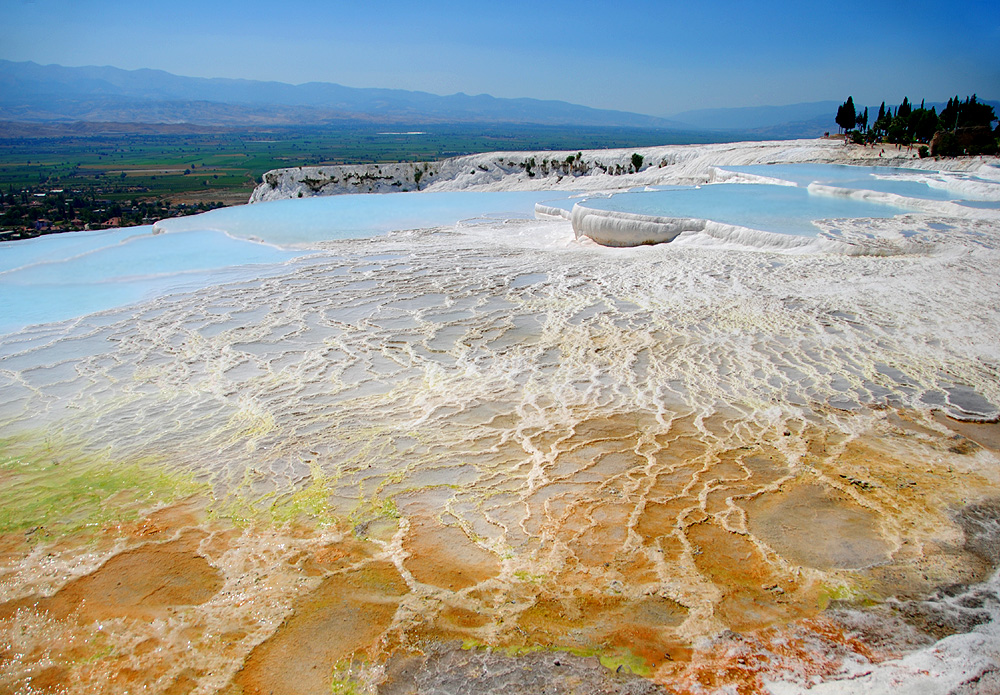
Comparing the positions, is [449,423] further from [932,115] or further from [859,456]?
[932,115]

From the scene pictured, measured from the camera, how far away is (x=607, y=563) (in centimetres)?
250

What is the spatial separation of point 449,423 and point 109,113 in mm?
168143

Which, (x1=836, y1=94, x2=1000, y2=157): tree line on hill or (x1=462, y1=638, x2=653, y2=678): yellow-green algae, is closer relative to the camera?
(x1=462, y1=638, x2=653, y2=678): yellow-green algae

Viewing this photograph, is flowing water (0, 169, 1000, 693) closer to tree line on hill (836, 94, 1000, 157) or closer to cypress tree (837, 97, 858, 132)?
tree line on hill (836, 94, 1000, 157)

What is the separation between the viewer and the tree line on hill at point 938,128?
16.8 metres

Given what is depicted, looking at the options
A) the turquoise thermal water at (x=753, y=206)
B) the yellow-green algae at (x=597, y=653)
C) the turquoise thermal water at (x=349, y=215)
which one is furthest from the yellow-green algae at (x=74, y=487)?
the turquoise thermal water at (x=753, y=206)

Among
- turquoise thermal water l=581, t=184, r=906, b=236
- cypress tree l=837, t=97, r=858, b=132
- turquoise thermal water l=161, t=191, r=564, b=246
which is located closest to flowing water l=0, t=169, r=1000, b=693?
turquoise thermal water l=581, t=184, r=906, b=236

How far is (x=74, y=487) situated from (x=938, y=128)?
86.2ft

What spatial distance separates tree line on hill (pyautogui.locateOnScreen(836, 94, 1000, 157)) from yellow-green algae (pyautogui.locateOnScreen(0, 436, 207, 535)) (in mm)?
20646

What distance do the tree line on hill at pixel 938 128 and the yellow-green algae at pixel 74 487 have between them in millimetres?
20646

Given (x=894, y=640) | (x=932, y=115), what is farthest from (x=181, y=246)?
(x=932, y=115)

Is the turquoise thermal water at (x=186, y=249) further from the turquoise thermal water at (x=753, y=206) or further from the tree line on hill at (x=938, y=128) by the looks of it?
the tree line on hill at (x=938, y=128)

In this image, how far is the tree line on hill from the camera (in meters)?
16.8

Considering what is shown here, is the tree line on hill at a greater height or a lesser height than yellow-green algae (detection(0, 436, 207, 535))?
greater
